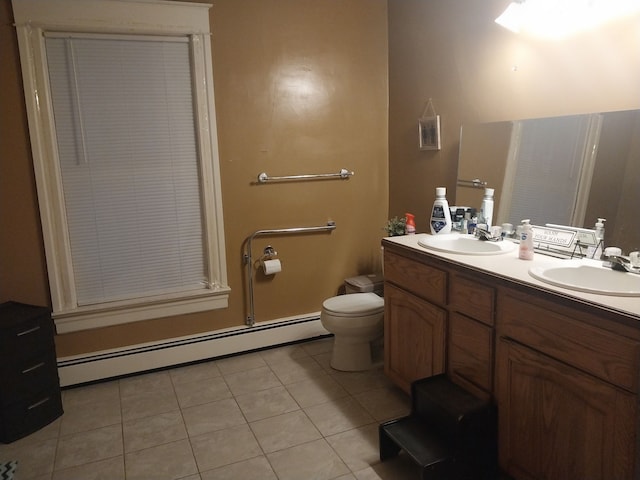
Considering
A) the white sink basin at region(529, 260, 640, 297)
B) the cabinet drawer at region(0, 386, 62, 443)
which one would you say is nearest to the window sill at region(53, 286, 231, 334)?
the cabinet drawer at region(0, 386, 62, 443)

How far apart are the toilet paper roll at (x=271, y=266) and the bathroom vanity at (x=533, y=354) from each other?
104 cm

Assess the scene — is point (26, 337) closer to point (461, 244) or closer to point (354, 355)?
point (354, 355)

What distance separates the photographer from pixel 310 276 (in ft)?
10.8

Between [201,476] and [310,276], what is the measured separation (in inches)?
61.5

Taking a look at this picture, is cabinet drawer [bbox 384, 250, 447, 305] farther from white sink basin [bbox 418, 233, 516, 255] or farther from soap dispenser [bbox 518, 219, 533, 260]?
soap dispenser [bbox 518, 219, 533, 260]

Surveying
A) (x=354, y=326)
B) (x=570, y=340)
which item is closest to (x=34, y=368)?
(x=354, y=326)

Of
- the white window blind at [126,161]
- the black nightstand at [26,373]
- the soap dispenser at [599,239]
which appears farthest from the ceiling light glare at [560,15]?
the black nightstand at [26,373]

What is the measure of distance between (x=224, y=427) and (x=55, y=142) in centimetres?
175

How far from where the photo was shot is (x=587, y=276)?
1757 mm

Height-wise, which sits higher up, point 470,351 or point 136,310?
point 470,351

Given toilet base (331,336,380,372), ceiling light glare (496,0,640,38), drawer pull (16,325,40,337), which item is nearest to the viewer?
ceiling light glare (496,0,640,38)

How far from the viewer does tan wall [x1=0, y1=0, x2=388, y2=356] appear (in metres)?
2.66

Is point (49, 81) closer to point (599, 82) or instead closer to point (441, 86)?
point (441, 86)

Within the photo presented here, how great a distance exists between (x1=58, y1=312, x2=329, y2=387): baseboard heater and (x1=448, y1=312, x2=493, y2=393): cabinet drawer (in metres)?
1.43
